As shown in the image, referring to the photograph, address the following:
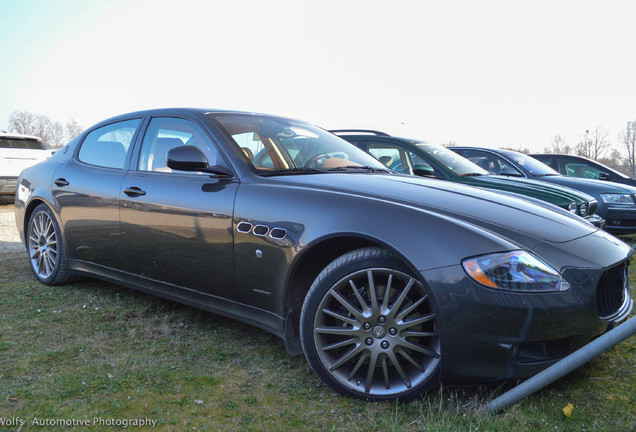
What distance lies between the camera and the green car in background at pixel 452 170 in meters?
5.50

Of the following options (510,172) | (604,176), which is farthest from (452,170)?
(604,176)

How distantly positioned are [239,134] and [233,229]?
2.40 ft

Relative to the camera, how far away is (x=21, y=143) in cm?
1082

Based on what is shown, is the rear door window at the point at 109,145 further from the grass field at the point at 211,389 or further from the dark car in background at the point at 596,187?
the dark car in background at the point at 596,187

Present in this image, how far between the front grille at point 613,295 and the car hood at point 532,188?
310cm

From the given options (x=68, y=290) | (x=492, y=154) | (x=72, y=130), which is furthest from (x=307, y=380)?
(x=72, y=130)

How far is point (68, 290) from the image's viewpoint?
13.6ft

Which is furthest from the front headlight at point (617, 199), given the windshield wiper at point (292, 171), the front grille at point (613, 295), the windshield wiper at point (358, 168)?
the windshield wiper at point (292, 171)

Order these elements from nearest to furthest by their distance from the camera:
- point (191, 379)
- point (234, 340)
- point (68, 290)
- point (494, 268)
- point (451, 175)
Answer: point (494, 268) → point (191, 379) → point (234, 340) → point (68, 290) → point (451, 175)

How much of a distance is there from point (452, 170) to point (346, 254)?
3870 mm

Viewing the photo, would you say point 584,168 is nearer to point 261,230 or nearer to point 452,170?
point 452,170

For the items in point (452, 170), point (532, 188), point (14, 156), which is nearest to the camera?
point (532, 188)

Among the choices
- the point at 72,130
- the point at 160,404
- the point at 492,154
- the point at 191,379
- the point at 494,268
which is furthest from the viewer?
the point at 72,130

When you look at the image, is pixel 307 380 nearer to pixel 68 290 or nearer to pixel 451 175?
pixel 68 290
